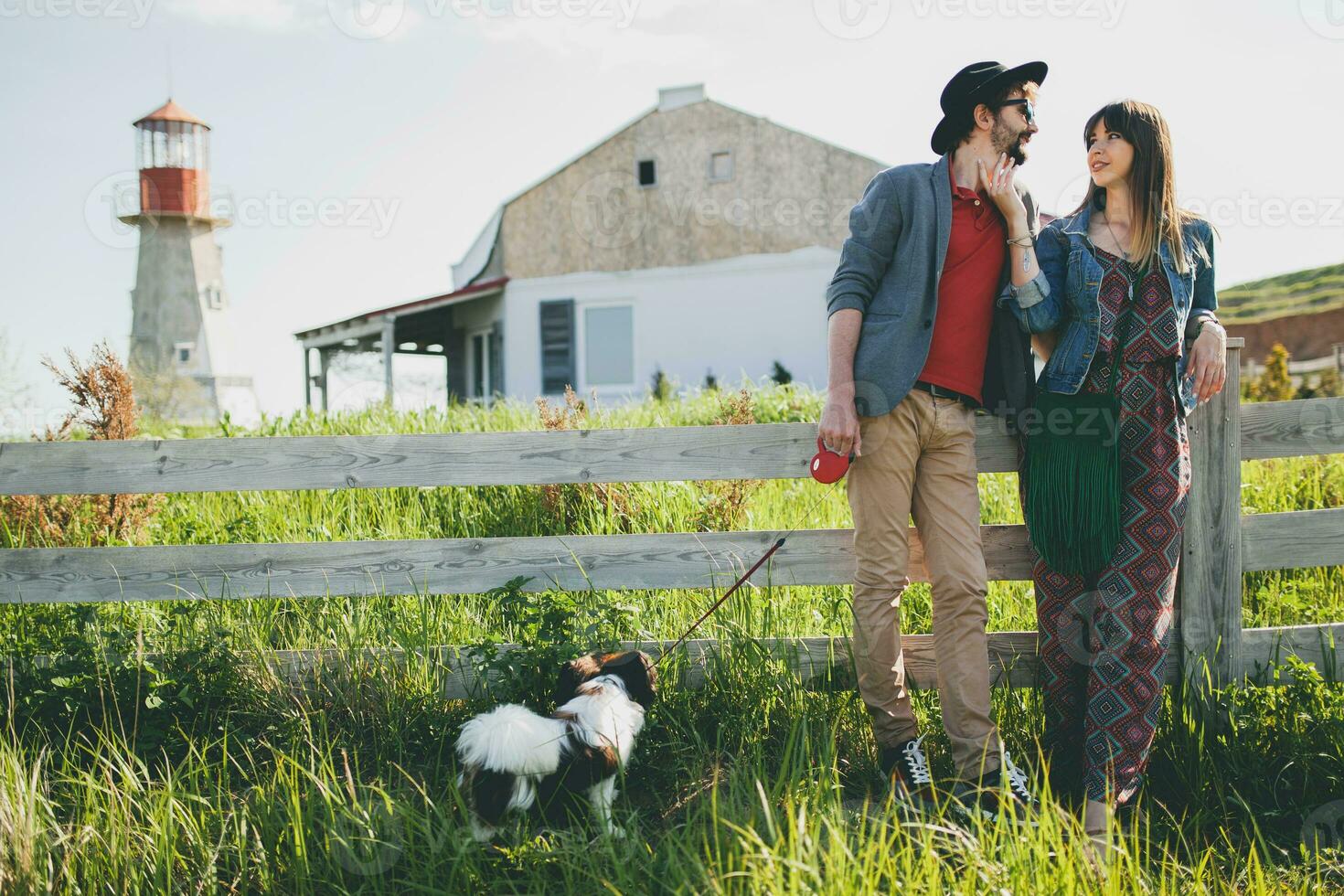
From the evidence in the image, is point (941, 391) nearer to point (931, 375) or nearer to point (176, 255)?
point (931, 375)

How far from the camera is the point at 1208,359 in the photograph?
288 cm

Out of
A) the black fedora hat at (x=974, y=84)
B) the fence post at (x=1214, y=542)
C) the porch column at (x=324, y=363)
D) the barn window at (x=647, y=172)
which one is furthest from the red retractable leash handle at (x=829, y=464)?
the porch column at (x=324, y=363)

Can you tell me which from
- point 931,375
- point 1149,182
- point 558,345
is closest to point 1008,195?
point 1149,182

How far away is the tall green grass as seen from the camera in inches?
88.2

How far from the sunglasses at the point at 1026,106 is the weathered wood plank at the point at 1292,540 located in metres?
1.65

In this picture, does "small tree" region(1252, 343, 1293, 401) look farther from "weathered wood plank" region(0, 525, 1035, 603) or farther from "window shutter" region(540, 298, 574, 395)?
"weathered wood plank" region(0, 525, 1035, 603)

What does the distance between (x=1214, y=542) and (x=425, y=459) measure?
2.90 metres

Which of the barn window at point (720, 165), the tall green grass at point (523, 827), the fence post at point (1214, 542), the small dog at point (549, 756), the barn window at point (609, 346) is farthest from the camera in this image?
the barn window at point (609, 346)

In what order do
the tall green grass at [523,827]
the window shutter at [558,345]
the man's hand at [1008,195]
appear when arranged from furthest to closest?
the window shutter at [558,345] → the man's hand at [1008,195] → the tall green grass at [523,827]

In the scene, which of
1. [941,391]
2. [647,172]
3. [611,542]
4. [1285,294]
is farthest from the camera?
[1285,294]

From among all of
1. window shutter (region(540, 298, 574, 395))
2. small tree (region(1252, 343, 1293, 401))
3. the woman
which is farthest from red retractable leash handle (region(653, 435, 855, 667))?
window shutter (region(540, 298, 574, 395))

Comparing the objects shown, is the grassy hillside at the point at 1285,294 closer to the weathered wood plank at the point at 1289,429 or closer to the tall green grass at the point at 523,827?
the weathered wood plank at the point at 1289,429

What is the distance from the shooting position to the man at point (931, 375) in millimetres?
2844

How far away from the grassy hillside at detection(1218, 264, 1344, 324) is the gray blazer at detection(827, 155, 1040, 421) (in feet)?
150
